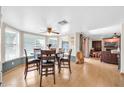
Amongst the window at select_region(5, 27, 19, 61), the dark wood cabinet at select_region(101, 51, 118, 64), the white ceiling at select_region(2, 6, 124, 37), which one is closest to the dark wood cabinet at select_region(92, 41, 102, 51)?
the dark wood cabinet at select_region(101, 51, 118, 64)

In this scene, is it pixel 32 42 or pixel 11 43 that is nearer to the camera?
pixel 11 43

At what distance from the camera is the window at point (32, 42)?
277 inches

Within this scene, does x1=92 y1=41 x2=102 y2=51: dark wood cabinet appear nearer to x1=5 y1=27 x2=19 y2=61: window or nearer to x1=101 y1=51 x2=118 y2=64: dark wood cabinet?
x1=101 y1=51 x2=118 y2=64: dark wood cabinet

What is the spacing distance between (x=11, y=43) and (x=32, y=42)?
230 cm

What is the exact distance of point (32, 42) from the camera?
7668 mm

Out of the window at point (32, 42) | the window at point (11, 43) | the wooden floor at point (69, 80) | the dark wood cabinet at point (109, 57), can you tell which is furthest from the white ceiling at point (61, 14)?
the dark wood cabinet at point (109, 57)

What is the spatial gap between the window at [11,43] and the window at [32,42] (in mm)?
895

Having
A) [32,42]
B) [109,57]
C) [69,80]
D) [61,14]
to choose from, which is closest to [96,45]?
[109,57]

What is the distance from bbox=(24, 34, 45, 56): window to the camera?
7041mm

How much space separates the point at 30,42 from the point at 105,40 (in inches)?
241

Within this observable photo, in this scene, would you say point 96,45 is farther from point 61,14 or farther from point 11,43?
point 61,14

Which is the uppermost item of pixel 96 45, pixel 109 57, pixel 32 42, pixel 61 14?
pixel 61 14
